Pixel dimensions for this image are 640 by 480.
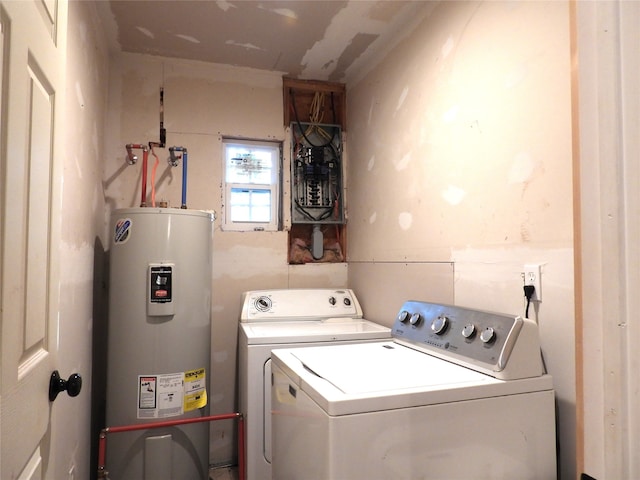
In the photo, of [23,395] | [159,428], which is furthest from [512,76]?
[159,428]

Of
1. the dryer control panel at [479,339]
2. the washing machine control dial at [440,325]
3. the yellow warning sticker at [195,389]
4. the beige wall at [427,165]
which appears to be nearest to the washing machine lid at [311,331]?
the beige wall at [427,165]

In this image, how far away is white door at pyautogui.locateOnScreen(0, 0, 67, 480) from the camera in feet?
2.08

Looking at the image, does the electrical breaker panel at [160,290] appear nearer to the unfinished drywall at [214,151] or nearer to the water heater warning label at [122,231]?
the water heater warning label at [122,231]

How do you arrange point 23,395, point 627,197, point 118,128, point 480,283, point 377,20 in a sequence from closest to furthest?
point 627,197
point 23,395
point 480,283
point 377,20
point 118,128

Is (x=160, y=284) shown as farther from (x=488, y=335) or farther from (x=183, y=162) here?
(x=488, y=335)

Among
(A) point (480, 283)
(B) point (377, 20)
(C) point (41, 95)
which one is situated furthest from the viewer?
(B) point (377, 20)

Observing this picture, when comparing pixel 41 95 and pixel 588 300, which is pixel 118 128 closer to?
pixel 41 95

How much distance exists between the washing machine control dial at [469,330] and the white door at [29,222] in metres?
1.17

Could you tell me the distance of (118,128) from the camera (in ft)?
7.89

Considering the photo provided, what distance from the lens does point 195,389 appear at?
200 cm

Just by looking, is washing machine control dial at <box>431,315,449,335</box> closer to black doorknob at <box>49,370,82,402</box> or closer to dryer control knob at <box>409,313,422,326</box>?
dryer control knob at <box>409,313,422,326</box>

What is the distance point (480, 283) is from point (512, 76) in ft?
2.50

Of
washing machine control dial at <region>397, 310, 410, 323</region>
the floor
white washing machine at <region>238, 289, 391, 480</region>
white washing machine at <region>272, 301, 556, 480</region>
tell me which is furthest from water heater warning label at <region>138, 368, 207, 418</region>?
washing machine control dial at <region>397, 310, 410, 323</region>

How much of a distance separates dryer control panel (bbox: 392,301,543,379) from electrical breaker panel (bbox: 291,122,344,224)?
4.47 feet
